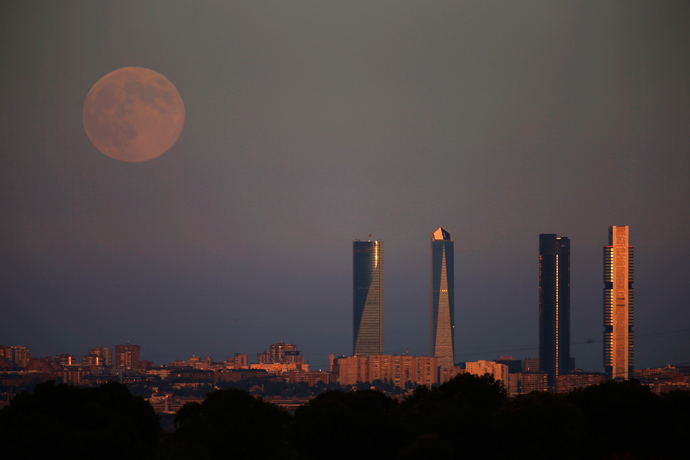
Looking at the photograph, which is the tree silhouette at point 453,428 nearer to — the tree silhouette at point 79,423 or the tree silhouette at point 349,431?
the tree silhouette at point 349,431

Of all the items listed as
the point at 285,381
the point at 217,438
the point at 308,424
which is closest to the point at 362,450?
the point at 308,424

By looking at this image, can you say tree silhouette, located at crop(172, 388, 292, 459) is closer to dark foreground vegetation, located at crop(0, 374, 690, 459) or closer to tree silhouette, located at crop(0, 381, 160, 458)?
dark foreground vegetation, located at crop(0, 374, 690, 459)

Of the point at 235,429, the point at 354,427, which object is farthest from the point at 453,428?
the point at 235,429

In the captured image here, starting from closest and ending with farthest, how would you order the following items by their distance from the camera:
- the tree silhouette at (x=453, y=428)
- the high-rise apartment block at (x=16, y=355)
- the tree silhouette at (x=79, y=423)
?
1. the tree silhouette at (x=79, y=423)
2. the tree silhouette at (x=453, y=428)
3. the high-rise apartment block at (x=16, y=355)

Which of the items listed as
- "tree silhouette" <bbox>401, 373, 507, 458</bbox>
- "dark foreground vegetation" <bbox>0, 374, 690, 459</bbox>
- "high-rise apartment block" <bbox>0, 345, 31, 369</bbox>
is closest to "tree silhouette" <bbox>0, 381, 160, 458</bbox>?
"dark foreground vegetation" <bbox>0, 374, 690, 459</bbox>

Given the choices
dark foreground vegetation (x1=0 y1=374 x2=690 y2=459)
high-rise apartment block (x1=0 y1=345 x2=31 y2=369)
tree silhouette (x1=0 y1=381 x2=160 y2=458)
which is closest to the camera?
tree silhouette (x1=0 y1=381 x2=160 y2=458)

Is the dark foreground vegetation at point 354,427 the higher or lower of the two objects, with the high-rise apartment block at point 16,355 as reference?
higher

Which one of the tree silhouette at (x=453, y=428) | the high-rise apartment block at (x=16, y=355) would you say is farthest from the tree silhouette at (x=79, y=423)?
the high-rise apartment block at (x=16, y=355)

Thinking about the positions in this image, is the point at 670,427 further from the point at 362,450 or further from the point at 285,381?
the point at 285,381
